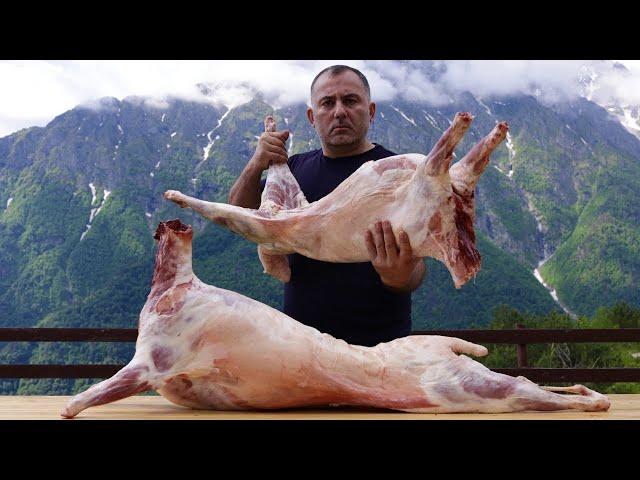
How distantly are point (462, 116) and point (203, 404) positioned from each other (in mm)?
1482

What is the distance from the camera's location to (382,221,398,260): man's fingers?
315 cm

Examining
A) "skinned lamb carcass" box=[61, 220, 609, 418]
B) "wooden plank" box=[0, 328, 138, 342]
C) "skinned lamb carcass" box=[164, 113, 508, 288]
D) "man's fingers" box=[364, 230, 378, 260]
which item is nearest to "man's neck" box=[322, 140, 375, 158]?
"skinned lamb carcass" box=[164, 113, 508, 288]

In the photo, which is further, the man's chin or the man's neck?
the man's neck

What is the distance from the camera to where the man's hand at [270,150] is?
152 inches

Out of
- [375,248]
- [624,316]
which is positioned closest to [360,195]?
[375,248]

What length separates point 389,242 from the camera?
316cm

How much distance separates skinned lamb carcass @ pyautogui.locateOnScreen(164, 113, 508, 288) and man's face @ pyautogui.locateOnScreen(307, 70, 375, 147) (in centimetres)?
57

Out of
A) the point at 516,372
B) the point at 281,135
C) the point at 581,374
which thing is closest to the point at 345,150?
the point at 281,135

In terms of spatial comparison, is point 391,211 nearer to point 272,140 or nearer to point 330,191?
point 272,140

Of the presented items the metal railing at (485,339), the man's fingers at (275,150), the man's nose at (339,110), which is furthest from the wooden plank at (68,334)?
the man's nose at (339,110)

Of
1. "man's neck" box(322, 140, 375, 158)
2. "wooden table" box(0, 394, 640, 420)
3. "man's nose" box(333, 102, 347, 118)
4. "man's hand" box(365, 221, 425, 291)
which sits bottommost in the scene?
"wooden table" box(0, 394, 640, 420)

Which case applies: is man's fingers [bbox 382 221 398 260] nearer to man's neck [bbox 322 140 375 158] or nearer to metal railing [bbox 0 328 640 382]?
man's neck [bbox 322 140 375 158]

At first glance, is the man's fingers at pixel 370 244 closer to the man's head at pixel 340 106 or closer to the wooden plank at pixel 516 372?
the man's head at pixel 340 106

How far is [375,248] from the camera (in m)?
3.21
